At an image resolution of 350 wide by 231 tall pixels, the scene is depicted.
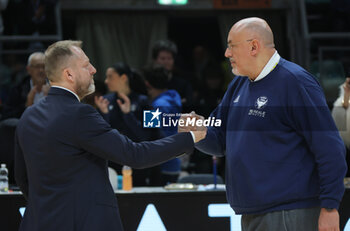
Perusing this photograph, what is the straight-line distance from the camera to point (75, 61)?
9.91 ft

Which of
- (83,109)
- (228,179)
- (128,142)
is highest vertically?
(83,109)

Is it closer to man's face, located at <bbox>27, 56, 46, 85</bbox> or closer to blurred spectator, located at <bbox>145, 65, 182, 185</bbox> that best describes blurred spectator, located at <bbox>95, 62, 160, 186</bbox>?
blurred spectator, located at <bbox>145, 65, 182, 185</bbox>

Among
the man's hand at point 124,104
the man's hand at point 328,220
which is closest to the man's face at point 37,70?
the man's hand at point 124,104

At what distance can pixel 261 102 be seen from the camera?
311 cm

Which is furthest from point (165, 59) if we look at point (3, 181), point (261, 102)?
point (261, 102)

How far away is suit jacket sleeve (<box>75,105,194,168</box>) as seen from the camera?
286 centimetres

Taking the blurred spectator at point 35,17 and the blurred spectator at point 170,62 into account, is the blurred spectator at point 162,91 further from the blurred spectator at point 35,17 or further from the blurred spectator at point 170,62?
the blurred spectator at point 35,17

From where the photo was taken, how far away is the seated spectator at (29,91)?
18.4 ft

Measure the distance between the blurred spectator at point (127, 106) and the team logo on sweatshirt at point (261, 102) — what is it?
4.89ft

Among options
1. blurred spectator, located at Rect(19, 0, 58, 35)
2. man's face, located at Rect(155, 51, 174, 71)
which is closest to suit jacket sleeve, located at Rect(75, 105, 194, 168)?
man's face, located at Rect(155, 51, 174, 71)

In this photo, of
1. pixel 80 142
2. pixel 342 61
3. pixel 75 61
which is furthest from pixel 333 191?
pixel 342 61

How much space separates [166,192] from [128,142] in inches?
64.0

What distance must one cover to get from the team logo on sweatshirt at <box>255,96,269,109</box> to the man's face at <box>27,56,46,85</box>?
3071 mm

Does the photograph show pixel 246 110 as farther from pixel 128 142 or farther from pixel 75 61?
pixel 75 61
